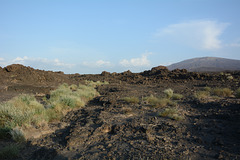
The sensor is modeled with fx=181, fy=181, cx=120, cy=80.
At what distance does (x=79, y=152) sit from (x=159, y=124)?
269cm

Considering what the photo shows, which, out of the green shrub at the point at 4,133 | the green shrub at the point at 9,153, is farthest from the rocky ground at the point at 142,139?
the green shrub at the point at 4,133

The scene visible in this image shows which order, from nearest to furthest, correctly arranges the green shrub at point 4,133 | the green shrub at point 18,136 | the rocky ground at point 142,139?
the rocky ground at point 142,139
the green shrub at point 18,136
the green shrub at point 4,133

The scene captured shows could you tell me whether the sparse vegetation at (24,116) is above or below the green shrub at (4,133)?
above

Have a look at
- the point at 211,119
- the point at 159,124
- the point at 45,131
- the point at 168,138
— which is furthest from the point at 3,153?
the point at 211,119

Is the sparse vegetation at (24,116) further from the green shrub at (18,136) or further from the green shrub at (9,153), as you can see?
the green shrub at (9,153)

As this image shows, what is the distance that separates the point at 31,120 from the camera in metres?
6.06

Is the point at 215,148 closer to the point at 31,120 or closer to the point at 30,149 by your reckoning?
the point at 30,149

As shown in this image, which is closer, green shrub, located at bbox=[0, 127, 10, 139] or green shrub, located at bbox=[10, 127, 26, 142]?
green shrub, located at bbox=[10, 127, 26, 142]

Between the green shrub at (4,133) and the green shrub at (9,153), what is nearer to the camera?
the green shrub at (9,153)

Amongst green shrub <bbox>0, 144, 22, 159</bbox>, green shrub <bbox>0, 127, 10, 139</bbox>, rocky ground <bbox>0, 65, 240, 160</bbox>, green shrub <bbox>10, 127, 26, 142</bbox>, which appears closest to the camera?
rocky ground <bbox>0, 65, 240, 160</bbox>

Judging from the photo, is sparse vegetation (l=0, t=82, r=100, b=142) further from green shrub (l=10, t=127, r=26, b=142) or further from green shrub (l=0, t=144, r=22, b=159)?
green shrub (l=0, t=144, r=22, b=159)

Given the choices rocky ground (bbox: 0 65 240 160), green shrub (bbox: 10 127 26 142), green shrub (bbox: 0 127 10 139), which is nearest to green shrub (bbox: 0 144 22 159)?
rocky ground (bbox: 0 65 240 160)

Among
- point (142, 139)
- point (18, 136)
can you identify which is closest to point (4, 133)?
point (18, 136)

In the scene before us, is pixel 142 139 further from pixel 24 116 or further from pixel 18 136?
pixel 24 116
